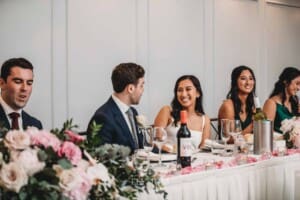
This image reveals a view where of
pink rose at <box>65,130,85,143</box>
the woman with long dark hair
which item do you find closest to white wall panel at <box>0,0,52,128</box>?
the woman with long dark hair

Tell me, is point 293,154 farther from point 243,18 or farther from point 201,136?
point 243,18

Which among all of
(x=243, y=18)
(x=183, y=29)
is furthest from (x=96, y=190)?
(x=243, y=18)

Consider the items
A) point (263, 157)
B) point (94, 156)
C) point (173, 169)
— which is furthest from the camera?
point (263, 157)

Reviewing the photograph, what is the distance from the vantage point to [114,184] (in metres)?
1.53

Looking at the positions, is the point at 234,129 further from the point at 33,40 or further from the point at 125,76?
the point at 33,40

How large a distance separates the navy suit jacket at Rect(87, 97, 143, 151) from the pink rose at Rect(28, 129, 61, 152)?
4.94 feet

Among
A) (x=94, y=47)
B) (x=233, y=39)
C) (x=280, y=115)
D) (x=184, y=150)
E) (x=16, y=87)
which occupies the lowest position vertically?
(x=184, y=150)

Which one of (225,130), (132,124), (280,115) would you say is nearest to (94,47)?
(132,124)

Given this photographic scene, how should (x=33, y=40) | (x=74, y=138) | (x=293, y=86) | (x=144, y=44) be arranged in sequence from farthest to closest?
(x=144, y=44) < (x=293, y=86) < (x=33, y=40) < (x=74, y=138)

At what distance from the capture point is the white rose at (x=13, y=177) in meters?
1.33

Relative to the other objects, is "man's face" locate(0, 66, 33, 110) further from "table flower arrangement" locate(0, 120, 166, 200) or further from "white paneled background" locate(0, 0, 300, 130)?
"table flower arrangement" locate(0, 120, 166, 200)

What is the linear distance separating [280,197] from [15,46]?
7.66ft

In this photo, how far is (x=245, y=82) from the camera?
4367 millimetres

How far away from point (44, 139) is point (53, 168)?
11 cm
